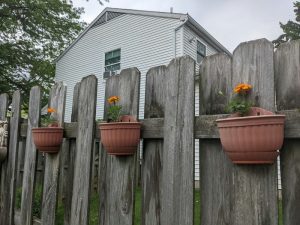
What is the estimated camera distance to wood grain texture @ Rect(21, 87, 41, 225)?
2.71m

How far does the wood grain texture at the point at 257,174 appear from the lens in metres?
1.49

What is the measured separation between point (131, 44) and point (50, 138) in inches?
532

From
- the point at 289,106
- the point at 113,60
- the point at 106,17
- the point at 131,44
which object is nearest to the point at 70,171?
the point at 289,106

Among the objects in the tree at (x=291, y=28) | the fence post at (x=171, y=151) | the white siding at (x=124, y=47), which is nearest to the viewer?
the fence post at (x=171, y=151)

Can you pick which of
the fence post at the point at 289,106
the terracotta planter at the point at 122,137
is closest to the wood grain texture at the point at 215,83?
the fence post at the point at 289,106

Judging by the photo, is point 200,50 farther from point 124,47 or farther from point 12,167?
point 12,167

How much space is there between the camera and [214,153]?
1692mm

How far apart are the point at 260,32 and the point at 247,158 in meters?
34.5

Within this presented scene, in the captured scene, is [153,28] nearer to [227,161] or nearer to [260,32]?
[227,161]

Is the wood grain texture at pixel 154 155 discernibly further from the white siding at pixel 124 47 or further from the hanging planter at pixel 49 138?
the white siding at pixel 124 47

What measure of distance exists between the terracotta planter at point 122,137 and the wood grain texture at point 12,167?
1505 millimetres

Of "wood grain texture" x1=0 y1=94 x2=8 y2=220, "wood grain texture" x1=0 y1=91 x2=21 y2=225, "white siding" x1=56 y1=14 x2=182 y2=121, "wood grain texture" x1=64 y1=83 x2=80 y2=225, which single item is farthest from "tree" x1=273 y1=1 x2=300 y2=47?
"wood grain texture" x1=64 y1=83 x2=80 y2=225

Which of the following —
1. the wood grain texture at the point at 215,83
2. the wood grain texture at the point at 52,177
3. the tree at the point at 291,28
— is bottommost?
the wood grain texture at the point at 52,177

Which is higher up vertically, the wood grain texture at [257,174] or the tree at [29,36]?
the tree at [29,36]
